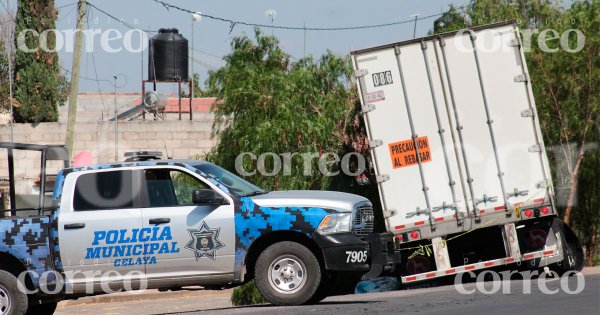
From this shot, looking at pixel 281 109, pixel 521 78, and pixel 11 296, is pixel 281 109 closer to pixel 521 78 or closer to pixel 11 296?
A: pixel 521 78

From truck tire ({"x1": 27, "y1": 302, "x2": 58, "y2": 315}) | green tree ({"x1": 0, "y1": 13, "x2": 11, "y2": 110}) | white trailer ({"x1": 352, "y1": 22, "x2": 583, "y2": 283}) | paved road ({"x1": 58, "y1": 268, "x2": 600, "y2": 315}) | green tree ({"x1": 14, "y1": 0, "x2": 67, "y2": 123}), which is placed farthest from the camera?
green tree ({"x1": 0, "y1": 13, "x2": 11, "y2": 110})

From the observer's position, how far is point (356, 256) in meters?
14.0

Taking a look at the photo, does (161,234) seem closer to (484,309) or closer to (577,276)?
(484,309)

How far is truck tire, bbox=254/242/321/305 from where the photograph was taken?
45.5ft

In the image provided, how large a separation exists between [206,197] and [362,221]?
2.02m

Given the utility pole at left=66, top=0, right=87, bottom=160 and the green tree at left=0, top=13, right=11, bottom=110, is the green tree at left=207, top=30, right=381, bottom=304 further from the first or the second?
the green tree at left=0, top=13, right=11, bottom=110

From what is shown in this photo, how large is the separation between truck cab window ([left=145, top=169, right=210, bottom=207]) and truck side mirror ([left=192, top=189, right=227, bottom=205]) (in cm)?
31

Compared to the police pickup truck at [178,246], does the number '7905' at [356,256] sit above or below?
below

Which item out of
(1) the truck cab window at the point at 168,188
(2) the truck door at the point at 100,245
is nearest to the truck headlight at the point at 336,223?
(1) the truck cab window at the point at 168,188

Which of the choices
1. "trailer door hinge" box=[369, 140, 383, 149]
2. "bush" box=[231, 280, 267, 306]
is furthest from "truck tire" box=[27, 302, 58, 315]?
"bush" box=[231, 280, 267, 306]

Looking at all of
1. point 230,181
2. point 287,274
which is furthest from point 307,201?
point 230,181

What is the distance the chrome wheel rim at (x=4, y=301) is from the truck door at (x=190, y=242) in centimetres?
174

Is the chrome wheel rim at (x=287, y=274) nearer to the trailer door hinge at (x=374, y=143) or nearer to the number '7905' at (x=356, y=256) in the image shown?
the number '7905' at (x=356, y=256)

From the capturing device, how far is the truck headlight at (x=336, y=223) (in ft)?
45.5
